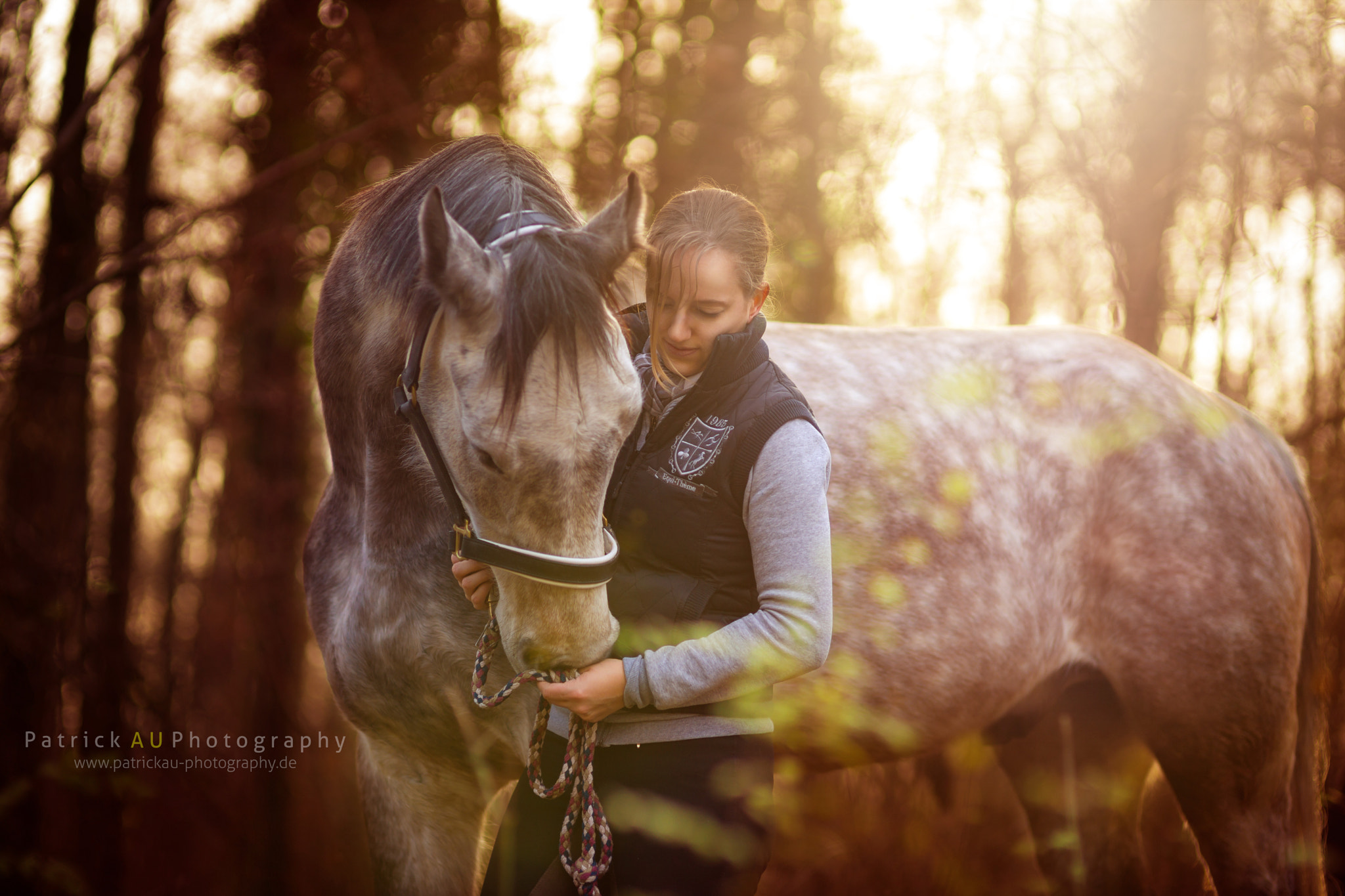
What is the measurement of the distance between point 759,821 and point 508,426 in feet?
2.96

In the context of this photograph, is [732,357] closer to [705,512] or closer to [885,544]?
[705,512]

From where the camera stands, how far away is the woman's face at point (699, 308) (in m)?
1.55

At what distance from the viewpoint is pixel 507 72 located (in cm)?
468

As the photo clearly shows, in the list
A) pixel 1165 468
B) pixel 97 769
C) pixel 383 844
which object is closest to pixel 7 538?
pixel 97 769

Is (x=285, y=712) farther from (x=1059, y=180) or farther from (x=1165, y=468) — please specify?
(x=1059, y=180)

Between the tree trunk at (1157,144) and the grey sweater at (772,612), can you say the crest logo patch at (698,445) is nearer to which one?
the grey sweater at (772,612)

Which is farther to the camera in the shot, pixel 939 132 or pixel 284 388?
pixel 939 132

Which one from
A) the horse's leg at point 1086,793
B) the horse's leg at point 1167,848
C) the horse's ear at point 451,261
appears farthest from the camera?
the horse's leg at point 1167,848

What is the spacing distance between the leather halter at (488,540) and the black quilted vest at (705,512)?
0.15m

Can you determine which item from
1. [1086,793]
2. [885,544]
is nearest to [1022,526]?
[885,544]

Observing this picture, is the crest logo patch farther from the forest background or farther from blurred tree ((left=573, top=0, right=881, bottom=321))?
blurred tree ((left=573, top=0, right=881, bottom=321))

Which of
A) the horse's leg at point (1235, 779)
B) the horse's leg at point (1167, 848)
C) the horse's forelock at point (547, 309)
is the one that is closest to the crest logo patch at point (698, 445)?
the horse's forelock at point (547, 309)

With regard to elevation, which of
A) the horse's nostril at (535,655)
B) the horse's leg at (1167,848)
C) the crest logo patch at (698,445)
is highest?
the crest logo patch at (698,445)

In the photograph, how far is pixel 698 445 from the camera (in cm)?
158
